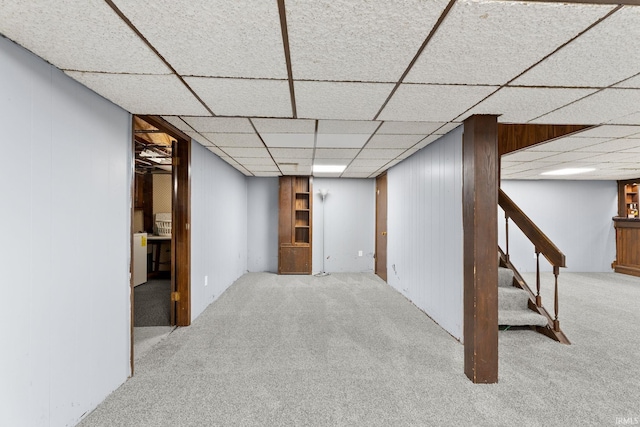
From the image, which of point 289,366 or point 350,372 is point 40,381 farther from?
point 350,372

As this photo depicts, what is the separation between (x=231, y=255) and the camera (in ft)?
16.8

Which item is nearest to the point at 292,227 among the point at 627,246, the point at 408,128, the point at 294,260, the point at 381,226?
the point at 294,260

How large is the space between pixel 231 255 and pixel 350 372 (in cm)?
343

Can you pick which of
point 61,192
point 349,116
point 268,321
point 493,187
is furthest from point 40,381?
point 493,187

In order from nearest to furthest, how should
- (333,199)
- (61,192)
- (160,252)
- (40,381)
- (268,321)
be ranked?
(40,381), (61,192), (268,321), (160,252), (333,199)

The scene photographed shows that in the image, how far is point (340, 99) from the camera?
199cm

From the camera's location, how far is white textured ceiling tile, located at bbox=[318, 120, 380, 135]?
8.32 feet

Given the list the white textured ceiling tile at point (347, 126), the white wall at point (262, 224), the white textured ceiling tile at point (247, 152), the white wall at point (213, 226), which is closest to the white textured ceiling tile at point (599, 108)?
the white textured ceiling tile at point (347, 126)

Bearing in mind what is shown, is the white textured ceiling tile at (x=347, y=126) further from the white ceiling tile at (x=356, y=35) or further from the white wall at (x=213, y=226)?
the white wall at (x=213, y=226)

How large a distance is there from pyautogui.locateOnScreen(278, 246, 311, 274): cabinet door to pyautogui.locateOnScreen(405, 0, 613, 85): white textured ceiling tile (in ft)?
15.6

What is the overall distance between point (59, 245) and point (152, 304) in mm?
2760

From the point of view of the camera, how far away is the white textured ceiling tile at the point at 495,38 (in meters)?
1.11

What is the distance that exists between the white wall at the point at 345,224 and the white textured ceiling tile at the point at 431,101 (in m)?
4.06

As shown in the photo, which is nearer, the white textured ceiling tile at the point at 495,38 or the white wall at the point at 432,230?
the white textured ceiling tile at the point at 495,38
